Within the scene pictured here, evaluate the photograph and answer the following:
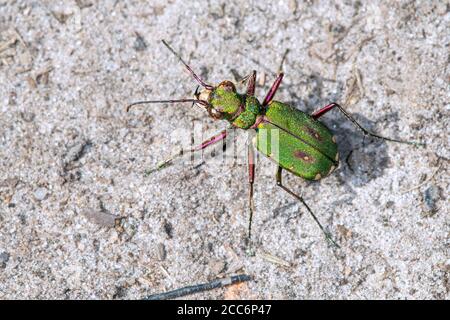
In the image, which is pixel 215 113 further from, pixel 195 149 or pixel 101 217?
pixel 101 217

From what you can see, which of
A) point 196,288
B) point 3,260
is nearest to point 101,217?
point 3,260

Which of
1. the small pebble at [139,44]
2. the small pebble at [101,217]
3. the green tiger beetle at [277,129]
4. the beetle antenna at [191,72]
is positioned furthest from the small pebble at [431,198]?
the small pebble at [139,44]

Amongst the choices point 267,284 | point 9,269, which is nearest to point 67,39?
point 9,269

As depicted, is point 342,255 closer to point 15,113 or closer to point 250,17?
point 250,17

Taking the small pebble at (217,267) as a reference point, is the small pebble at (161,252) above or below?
above

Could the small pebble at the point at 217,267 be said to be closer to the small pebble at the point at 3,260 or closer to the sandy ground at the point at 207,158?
the sandy ground at the point at 207,158
